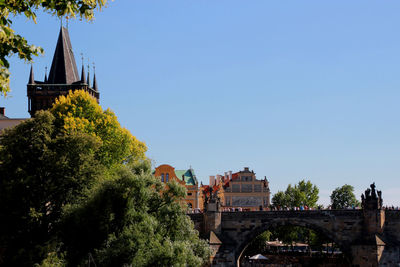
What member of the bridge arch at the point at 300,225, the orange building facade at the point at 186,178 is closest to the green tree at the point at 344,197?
the orange building facade at the point at 186,178

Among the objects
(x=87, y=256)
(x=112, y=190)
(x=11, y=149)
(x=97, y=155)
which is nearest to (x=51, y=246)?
(x=87, y=256)

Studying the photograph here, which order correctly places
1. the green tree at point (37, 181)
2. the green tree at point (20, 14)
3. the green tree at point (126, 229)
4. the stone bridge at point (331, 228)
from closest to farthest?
the green tree at point (20, 14) → the green tree at point (126, 229) → the green tree at point (37, 181) → the stone bridge at point (331, 228)

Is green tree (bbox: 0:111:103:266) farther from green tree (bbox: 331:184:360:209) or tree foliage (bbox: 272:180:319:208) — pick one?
green tree (bbox: 331:184:360:209)

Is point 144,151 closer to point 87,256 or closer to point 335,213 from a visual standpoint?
point 335,213

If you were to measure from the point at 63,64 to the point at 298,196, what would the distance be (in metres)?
39.0

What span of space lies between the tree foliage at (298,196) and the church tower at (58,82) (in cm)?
3271

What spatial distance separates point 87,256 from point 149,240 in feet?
13.0

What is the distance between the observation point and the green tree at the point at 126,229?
100 ft

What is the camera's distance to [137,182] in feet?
108

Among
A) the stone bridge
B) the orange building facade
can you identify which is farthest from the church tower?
the stone bridge

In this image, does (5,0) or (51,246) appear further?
(51,246)

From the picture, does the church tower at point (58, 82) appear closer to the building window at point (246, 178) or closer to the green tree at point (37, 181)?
the building window at point (246, 178)

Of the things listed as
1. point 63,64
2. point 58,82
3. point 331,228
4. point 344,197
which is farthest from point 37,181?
point 344,197

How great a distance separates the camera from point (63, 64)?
70.9 m
